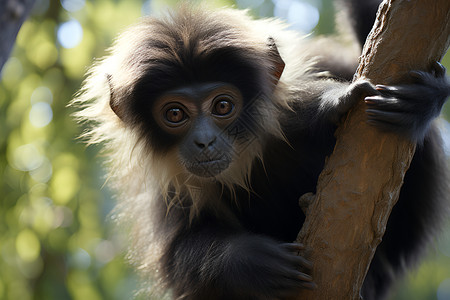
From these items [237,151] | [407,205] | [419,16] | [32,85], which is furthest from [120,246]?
[419,16]

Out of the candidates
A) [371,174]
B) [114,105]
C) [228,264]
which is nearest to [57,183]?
[114,105]

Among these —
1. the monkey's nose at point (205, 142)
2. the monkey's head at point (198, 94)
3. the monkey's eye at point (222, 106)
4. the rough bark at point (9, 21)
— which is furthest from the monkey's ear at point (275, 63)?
the rough bark at point (9, 21)

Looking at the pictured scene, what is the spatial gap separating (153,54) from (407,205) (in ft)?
9.16

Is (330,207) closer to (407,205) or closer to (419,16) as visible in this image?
(419,16)

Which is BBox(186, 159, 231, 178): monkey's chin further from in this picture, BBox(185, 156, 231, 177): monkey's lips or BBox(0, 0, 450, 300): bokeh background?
BBox(0, 0, 450, 300): bokeh background

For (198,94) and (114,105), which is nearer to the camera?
(198,94)

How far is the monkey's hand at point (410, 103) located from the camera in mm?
3141

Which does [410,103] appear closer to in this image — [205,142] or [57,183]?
[205,142]

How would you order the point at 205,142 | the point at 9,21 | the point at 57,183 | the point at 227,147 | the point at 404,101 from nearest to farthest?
the point at 404,101 → the point at 9,21 → the point at 205,142 → the point at 227,147 → the point at 57,183

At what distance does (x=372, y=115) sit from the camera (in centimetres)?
316

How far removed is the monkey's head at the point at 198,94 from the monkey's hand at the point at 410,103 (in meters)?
1.25

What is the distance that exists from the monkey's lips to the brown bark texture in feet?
3.40

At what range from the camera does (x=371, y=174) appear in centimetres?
309

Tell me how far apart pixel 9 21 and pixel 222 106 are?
1.64 m
